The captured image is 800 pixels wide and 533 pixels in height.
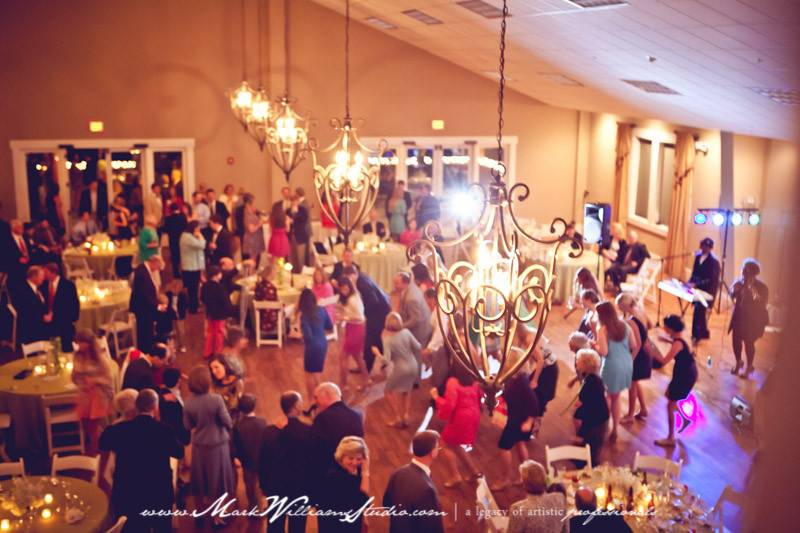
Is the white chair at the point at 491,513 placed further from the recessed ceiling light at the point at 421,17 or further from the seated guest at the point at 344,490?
the recessed ceiling light at the point at 421,17

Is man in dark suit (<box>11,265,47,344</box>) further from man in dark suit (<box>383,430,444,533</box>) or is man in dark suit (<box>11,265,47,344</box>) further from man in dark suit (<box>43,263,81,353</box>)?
man in dark suit (<box>383,430,444,533</box>)

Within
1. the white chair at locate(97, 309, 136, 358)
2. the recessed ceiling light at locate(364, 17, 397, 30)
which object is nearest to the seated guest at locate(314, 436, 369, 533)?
the white chair at locate(97, 309, 136, 358)

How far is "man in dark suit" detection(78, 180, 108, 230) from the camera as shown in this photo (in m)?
14.3

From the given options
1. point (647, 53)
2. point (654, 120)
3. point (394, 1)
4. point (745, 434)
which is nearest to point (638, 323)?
point (745, 434)

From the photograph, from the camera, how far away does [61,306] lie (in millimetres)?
8641

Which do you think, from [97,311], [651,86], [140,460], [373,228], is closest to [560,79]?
[651,86]

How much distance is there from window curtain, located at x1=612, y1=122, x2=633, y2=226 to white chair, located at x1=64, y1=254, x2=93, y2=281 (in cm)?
944

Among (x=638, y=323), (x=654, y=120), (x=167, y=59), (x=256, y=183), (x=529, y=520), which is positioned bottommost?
(x=529, y=520)

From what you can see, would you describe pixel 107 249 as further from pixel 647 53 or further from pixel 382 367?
pixel 647 53

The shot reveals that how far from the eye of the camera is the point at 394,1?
11.2 metres

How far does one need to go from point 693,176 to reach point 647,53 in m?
5.47

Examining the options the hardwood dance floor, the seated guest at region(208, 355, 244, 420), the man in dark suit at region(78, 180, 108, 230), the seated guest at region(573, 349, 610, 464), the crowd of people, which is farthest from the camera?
the man in dark suit at region(78, 180, 108, 230)

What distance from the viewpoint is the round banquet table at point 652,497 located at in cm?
509

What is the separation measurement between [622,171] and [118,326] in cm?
979
